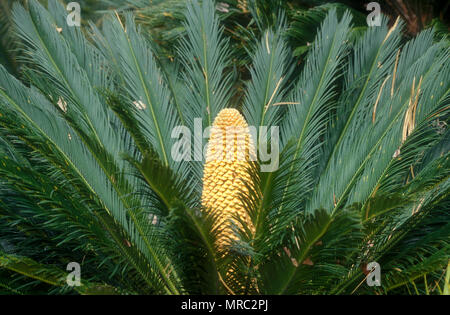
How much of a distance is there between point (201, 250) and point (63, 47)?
2.06 metres

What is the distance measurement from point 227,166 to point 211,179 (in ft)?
0.38

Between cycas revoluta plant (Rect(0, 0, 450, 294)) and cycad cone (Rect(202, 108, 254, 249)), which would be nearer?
cycas revoluta plant (Rect(0, 0, 450, 294))

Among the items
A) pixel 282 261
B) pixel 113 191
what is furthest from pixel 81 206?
pixel 282 261

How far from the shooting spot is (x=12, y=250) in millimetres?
3734

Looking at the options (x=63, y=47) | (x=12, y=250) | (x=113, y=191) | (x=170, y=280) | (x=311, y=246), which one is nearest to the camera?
(x=311, y=246)

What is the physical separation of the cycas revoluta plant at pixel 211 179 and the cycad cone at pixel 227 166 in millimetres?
29

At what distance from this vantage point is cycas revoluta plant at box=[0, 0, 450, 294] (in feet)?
8.93

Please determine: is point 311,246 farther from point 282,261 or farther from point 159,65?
point 159,65

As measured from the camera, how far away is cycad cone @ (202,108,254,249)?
10.8 ft

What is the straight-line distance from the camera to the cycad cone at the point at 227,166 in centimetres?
329

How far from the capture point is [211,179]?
3.35 meters

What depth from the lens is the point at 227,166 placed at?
335 centimetres

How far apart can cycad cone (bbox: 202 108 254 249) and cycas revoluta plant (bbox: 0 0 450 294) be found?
0.03m
